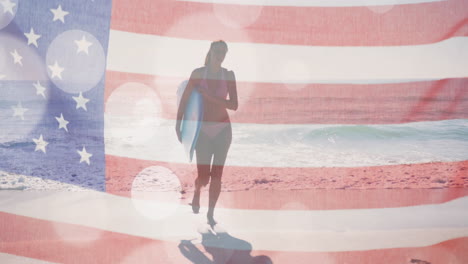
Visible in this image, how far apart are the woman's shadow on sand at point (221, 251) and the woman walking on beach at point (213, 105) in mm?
450

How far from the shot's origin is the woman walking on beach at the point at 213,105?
2512 millimetres

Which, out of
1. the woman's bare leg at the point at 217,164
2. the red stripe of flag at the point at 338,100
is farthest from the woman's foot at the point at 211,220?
the red stripe of flag at the point at 338,100

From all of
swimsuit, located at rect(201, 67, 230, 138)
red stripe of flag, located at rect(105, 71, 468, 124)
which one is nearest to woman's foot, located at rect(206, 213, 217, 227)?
swimsuit, located at rect(201, 67, 230, 138)

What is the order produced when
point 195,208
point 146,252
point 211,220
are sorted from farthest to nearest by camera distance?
point 195,208
point 211,220
point 146,252

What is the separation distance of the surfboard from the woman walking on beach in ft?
0.09

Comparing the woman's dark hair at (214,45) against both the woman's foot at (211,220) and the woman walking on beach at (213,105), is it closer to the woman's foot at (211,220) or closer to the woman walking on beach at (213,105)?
the woman walking on beach at (213,105)

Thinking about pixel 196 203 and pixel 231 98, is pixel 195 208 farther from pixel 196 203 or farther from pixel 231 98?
pixel 231 98

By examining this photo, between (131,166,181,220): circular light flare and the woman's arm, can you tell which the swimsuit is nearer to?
the woman's arm

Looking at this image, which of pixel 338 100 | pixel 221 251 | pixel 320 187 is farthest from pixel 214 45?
pixel 320 187

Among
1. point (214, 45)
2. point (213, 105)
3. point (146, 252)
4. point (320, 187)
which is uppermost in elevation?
point (214, 45)
